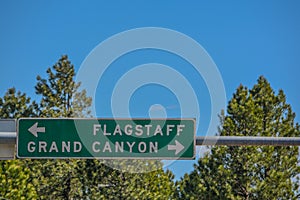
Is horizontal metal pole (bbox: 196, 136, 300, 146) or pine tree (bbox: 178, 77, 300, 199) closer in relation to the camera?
horizontal metal pole (bbox: 196, 136, 300, 146)

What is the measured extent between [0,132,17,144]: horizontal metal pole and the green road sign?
12 centimetres

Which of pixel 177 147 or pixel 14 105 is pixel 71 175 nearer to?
pixel 14 105

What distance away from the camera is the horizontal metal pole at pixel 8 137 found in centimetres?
1275

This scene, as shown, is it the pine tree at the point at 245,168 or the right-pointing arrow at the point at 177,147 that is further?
the pine tree at the point at 245,168

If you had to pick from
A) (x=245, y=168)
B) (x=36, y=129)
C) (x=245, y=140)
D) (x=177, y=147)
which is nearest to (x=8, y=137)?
(x=36, y=129)

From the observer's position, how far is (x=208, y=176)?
4166 centimetres

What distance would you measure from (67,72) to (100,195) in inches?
506

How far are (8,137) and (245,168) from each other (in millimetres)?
30063

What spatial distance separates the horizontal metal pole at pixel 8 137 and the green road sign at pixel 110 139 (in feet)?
0.41

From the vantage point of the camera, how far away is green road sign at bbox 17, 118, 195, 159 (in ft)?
43.2

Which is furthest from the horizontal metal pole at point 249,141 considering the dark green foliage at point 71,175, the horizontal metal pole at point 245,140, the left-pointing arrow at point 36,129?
the dark green foliage at point 71,175

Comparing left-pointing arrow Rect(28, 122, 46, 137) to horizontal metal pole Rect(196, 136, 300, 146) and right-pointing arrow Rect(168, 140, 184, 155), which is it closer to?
right-pointing arrow Rect(168, 140, 184, 155)

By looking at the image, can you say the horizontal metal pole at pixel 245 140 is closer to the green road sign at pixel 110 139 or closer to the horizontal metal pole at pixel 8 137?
the horizontal metal pole at pixel 8 137

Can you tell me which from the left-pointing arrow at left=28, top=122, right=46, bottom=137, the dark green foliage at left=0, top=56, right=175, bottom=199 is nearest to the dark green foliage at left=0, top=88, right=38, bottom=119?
the dark green foliage at left=0, top=56, right=175, bottom=199
